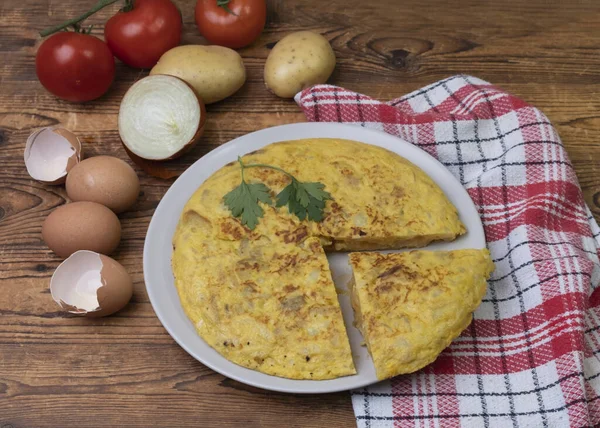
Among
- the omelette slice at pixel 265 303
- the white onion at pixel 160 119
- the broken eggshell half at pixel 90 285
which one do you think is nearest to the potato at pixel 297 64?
the white onion at pixel 160 119

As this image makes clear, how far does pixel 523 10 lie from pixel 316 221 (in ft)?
7.82

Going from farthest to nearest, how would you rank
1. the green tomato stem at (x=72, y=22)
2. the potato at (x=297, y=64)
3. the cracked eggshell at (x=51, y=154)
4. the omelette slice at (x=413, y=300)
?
the potato at (x=297, y=64) → the green tomato stem at (x=72, y=22) → the cracked eggshell at (x=51, y=154) → the omelette slice at (x=413, y=300)

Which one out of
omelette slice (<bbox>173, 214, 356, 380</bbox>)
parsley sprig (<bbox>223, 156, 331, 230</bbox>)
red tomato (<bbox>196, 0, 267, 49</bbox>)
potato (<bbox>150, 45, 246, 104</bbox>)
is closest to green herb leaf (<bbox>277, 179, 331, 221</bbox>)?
parsley sprig (<bbox>223, 156, 331, 230</bbox>)

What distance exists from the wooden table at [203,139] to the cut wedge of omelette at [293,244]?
1.05 ft

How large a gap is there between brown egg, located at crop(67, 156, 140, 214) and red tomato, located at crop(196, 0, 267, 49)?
1.15 m

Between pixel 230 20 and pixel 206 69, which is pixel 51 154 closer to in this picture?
pixel 206 69

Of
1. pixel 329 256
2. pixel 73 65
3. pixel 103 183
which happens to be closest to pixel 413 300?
pixel 329 256

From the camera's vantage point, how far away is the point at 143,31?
450 centimetres

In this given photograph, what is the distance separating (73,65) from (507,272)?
2622mm

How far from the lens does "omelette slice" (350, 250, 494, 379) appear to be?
3.28 m

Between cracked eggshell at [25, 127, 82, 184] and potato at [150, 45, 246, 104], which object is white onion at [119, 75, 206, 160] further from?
cracked eggshell at [25, 127, 82, 184]

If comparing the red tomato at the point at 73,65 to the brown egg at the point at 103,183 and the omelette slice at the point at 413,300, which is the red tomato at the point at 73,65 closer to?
the brown egg at the point at 103,183

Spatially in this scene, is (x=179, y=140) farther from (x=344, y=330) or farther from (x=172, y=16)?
(x=344, y=330)

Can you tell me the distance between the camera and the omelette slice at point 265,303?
3.33 meters
